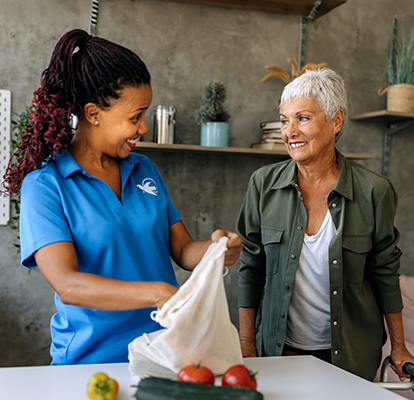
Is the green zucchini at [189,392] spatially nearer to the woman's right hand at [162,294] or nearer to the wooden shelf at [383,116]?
the woman's right hand at [162,294]

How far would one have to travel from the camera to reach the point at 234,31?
114 inches

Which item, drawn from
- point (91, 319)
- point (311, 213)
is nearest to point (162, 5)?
point (311, 213)

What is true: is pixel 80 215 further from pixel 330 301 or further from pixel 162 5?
pixel 162 5

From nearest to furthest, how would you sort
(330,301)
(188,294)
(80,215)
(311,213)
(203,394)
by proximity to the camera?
(203,394), (188,294), (80,215), (330,301), (311,213)

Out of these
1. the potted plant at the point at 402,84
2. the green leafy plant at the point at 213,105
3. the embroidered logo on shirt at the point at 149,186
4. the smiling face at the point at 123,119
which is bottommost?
the embroidered logo on shirt at the point at 149,186

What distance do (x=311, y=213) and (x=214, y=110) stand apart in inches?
48.8

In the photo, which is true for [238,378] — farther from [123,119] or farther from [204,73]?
[204,73]

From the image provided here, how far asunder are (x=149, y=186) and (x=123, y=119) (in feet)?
0.74

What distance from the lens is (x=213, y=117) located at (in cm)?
267

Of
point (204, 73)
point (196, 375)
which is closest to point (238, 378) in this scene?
point (196, 375)

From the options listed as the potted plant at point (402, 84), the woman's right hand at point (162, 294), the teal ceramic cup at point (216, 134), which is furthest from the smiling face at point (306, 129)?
the potted plant at point (402, 84)

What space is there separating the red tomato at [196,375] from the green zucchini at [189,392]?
0.09 ft

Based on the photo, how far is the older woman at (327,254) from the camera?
156 centimetres

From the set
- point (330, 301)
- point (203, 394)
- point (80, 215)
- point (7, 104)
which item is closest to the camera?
point (203, 394)
